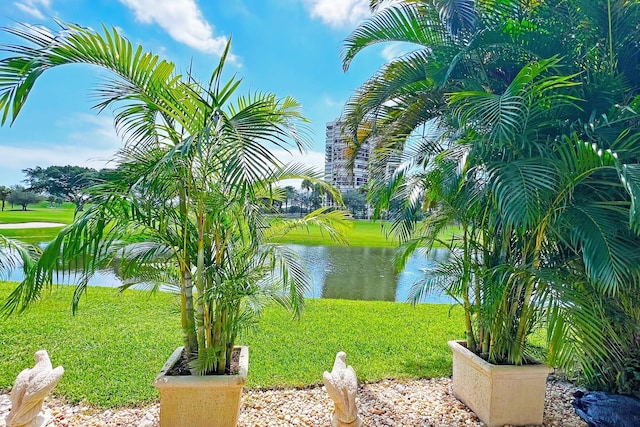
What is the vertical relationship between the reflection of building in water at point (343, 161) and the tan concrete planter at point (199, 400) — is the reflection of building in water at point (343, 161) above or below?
above

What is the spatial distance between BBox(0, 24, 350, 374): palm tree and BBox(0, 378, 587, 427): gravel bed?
19.3 inches

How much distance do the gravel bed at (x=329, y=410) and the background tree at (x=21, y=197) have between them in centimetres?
1890

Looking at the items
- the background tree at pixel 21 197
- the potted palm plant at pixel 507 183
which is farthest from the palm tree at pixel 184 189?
the background tree at pixel 21 197

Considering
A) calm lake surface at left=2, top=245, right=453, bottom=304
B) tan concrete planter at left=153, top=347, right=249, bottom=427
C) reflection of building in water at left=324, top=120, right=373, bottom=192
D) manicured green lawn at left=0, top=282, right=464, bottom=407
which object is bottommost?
calm lake surface at left=2, top=245, right=453, bottom=304

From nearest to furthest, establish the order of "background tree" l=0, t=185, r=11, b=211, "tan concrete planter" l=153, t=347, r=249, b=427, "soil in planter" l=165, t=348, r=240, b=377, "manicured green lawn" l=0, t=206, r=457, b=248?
1. "tan concrete planter" l=153, t=347, r=249, b=427
2. "soil in planter" l=165, t=348, r=240, b=377
3. "manicured green lawn" l=0, t=206, r=457, b=248
4. "background tree" l=0, t=185, r=11, b=211

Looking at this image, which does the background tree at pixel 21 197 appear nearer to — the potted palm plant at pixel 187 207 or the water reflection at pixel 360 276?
the water reflection at pixel 360 276

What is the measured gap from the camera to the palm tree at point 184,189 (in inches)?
65.6

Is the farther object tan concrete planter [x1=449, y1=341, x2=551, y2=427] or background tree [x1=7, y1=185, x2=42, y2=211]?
background tree [x1=7, y1=185, x2=42, y2=211]

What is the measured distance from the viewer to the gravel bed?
2.23 m

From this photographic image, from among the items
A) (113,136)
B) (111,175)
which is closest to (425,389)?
(111,175)

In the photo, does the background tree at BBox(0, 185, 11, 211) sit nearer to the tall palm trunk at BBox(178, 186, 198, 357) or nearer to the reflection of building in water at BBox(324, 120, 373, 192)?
the reflection of building in water at BBox(324, 120, 373, 192)

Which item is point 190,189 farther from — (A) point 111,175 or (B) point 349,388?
(B) point 349,388

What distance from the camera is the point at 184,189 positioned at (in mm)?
2068

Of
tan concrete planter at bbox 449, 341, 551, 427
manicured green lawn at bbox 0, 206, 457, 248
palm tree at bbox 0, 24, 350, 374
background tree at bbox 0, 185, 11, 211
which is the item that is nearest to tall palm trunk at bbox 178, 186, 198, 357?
palm tree at bbox 0, 24, 350, 374
